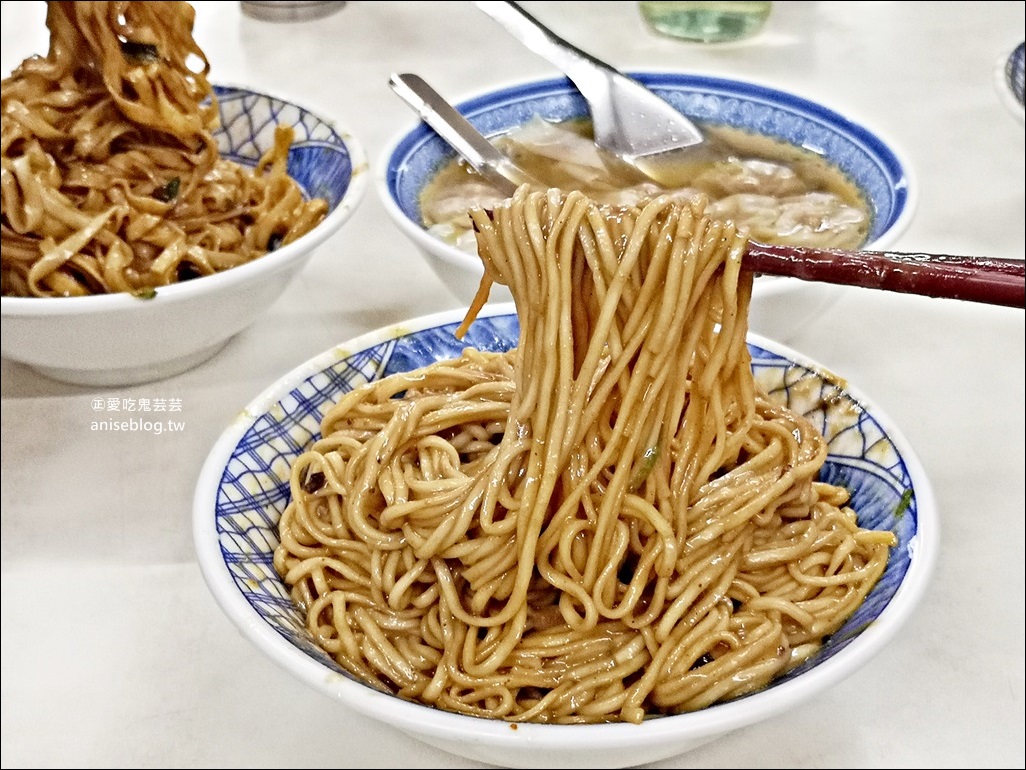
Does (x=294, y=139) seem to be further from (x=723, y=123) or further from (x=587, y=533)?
(x=587, y=533)

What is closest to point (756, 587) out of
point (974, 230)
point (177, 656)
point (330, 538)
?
point (330, 538)

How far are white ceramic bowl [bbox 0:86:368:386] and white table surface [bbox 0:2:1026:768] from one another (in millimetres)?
71

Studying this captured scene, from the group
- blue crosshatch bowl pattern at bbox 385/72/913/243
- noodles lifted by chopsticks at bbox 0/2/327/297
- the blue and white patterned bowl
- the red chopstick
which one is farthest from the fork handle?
the red chopstick

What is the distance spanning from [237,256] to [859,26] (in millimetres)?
1875

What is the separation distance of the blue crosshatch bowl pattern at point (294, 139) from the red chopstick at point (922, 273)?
84 centimetres

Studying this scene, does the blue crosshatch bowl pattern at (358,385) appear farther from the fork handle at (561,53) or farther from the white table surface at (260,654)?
the fork handle at (561,53)

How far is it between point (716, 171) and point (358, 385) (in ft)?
2.29

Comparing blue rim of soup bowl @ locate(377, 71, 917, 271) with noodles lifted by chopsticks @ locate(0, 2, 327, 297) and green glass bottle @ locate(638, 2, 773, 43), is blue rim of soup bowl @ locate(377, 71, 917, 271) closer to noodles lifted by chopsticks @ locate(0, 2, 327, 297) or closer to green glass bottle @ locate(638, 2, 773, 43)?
noodles lifted by chopsticks @ locate(0, 2, 327, 297)

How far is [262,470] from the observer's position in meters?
0.93

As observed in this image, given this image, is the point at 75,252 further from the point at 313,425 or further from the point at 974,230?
the point at 974,230

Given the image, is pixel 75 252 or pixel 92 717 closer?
pixel 92 717

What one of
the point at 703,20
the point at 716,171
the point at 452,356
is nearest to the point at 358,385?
the point at 452,356

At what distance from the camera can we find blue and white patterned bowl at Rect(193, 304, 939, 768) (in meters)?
0.68

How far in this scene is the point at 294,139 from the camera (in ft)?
4.91
